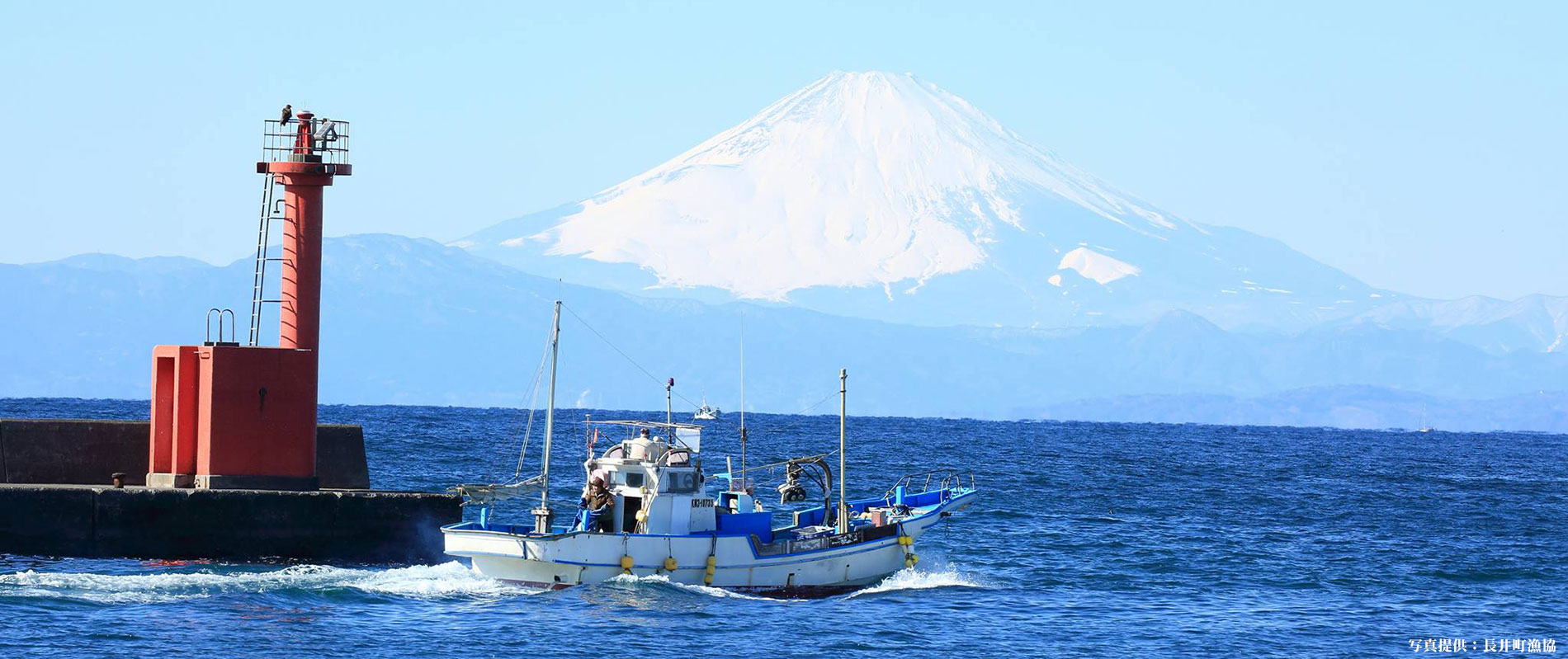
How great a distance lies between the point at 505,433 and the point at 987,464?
35519 mm

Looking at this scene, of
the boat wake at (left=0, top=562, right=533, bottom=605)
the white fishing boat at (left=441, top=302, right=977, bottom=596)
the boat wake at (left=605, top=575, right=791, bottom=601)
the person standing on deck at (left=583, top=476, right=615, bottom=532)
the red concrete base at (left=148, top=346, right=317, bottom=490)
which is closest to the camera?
the boat wake at (left=0, top=562, right=533, bottom=605)

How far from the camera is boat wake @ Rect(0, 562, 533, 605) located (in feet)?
103

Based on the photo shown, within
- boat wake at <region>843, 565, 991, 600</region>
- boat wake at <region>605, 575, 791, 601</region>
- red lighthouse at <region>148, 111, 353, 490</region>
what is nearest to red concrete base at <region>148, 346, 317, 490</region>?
red lighthouse at <region>148, 111, 353, 490</region>

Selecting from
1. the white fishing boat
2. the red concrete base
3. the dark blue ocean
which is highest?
the red concrete base

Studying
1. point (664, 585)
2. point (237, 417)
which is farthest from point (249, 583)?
point (664, 585)

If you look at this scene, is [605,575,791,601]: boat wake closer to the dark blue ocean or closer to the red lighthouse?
the dark blue ocean

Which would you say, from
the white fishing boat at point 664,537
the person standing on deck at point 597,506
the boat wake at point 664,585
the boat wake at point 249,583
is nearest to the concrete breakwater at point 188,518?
the boat wake at point 249,583

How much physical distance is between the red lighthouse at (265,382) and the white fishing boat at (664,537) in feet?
12.4

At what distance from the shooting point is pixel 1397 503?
6656 cm

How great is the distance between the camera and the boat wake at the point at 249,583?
31.3 metres

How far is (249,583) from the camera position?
32.5m

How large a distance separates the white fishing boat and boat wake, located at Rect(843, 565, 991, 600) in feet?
1.17

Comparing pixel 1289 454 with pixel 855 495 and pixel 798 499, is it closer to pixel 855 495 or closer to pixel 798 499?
pixel 855 495

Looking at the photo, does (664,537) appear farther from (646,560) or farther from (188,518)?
(188,518)
